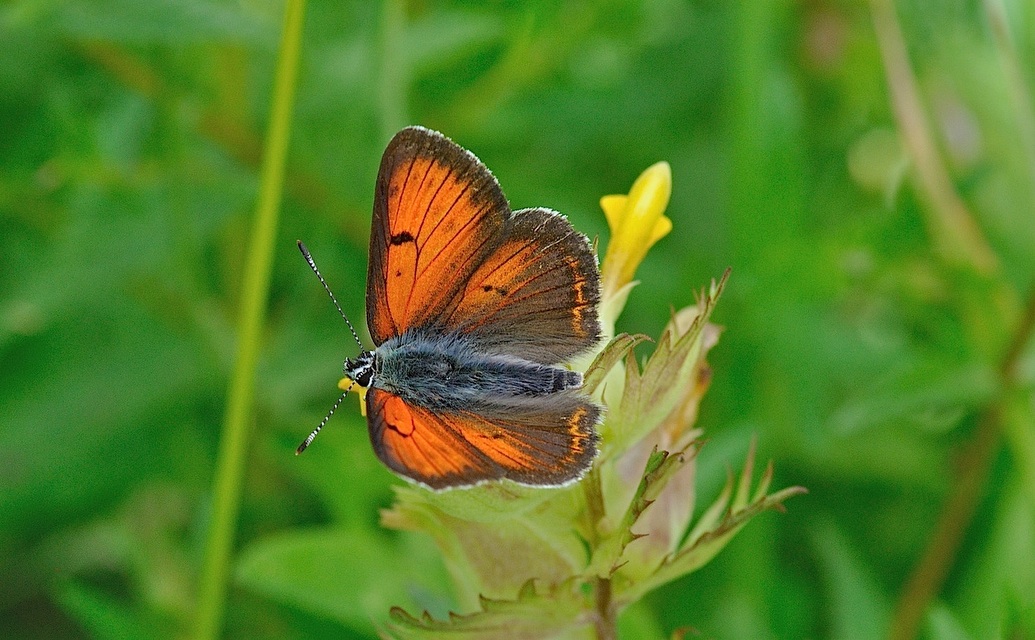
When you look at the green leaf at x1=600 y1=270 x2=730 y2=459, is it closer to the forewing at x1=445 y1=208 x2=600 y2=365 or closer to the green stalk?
the forewing at x1=445 y1=208 x2=600 y2=365

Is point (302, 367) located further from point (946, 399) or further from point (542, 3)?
point (946, 399)

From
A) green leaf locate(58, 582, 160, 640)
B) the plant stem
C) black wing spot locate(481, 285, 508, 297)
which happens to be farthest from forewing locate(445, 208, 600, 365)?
the plant stem

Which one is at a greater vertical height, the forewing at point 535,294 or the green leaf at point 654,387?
the forewing at point 535,294

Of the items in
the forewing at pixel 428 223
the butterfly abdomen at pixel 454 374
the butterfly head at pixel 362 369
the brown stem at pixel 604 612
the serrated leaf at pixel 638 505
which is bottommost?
the brown stem at pixel 604 612

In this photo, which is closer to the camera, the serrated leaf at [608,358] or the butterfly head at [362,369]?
the serrated leaf at [608,358]

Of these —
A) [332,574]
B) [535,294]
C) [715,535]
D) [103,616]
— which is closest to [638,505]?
[715,535]

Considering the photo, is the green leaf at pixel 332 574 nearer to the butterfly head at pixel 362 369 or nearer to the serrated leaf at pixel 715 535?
the butterfly head at pixel 362 369

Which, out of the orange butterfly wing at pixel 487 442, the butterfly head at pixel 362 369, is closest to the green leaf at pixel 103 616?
the butterfly head at pixel 362 369

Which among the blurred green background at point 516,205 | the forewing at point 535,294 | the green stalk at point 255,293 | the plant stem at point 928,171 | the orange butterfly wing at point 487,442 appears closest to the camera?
the orange butterfly wing at point 487,442
